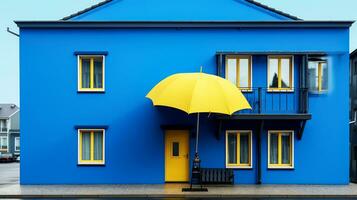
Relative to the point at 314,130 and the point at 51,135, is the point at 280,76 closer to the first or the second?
the point at 314,130

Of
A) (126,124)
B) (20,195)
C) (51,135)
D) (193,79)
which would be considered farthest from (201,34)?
(20,195)

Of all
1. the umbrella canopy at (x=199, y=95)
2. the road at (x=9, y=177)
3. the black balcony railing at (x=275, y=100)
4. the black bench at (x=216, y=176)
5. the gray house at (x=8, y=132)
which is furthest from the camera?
the gray house at (x=8, y=132)

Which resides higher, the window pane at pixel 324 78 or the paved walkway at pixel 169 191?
the window pane at pixel 324 78

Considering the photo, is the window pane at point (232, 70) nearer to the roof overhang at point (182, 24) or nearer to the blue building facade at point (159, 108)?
the blue building facade at point (159, 108)

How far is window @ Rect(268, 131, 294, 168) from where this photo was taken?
18.8 metres

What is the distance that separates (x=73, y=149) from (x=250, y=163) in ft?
23.1

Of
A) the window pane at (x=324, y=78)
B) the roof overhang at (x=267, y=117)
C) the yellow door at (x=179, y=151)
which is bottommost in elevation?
the yellow door at (x=179, y=151)

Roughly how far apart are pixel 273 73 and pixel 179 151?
489cm

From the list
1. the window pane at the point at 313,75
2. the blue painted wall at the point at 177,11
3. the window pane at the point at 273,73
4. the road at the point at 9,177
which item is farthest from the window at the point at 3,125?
the window pane at the point at 313,75

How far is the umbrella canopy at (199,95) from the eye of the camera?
15648 mm

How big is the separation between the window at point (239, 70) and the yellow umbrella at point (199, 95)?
228 centimetres

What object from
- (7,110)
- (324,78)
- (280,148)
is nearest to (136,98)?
(280,148)

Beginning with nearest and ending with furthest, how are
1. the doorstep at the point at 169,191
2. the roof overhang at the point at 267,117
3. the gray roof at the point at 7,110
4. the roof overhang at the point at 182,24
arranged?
the doorstep at the point at 169,191 < the roof overhang at the point at 267,117 < the roof overhang at the point at 182,24 < the gray roof at the point at 7,110

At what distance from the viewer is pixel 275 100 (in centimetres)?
1861
